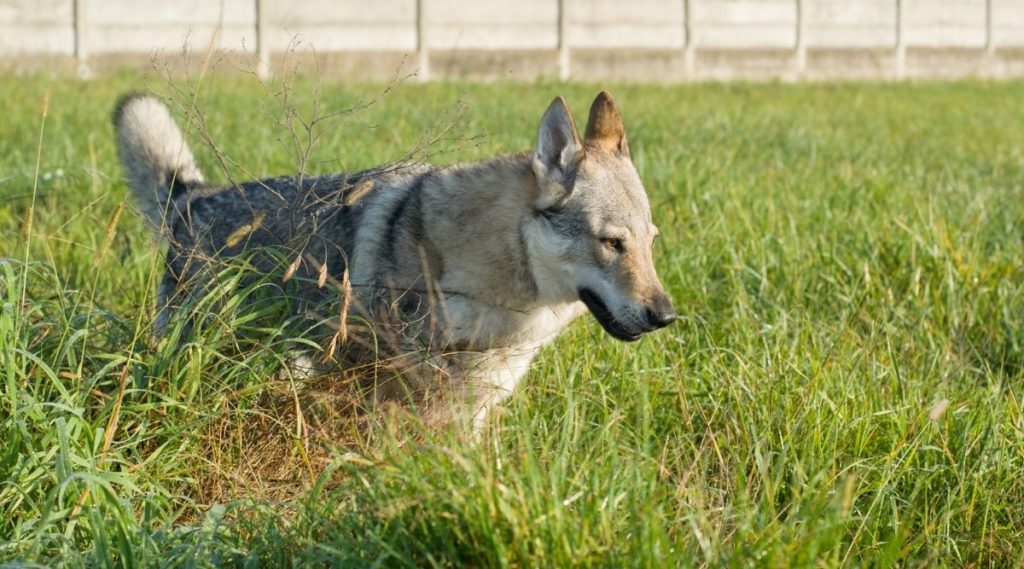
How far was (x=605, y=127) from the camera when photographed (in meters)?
3.95

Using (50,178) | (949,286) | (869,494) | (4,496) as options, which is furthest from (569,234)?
(50,178)

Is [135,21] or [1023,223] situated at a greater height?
→ [135,21]

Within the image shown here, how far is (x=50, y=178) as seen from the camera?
20.8ft

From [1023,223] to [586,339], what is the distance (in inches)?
123

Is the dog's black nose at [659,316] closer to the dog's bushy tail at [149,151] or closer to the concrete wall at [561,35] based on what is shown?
the dog's bushy tail at [149,151]

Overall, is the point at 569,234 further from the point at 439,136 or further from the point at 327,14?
the point at 327,14

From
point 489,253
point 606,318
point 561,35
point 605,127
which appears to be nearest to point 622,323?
point 606,318

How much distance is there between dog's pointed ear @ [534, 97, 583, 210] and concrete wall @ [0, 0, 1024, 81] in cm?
973

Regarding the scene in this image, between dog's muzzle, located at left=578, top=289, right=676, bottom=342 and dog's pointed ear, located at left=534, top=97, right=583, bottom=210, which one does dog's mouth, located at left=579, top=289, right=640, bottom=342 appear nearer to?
dog's muzzle, located at left=578, top=289, right=676, bottom=342

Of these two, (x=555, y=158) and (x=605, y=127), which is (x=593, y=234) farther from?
(x=605, y=127)

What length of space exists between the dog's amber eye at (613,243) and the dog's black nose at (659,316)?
0.24 metres

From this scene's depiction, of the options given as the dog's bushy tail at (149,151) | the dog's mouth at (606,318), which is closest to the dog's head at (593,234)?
the dog's mouth at (606,318)

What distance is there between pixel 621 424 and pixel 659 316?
341mm

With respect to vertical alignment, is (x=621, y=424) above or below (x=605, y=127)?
→ below
